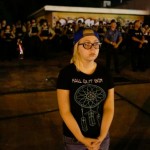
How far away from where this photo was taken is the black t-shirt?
218 centimetres

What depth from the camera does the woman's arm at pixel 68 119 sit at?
7.02 ft

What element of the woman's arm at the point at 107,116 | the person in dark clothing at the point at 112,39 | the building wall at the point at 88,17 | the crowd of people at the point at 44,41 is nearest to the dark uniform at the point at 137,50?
the crowd of people at the point at 44,41

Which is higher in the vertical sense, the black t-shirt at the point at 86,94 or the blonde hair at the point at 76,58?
the blonde hair at the point at 76,58

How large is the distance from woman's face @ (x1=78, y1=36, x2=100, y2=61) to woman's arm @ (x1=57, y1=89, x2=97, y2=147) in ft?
1.11

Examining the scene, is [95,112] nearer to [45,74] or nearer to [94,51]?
[94,51]

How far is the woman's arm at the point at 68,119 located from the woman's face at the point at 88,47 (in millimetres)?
339

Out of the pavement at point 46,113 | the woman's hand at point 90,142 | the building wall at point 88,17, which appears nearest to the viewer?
the woman's hand at point 90,142

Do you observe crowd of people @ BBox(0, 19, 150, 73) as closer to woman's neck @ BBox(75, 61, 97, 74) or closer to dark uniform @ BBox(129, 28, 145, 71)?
dark uniform @ BBox(129, 28, 145, 71)

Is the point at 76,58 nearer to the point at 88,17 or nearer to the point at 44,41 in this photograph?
the point at 44,41

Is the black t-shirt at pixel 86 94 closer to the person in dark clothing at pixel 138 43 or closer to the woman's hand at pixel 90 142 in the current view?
the woman's hand at pixel 90 142

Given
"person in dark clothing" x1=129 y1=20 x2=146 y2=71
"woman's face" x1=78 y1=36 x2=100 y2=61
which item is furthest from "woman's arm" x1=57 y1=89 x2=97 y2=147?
"person in dark clothing" x1=129 y1=20 x2=146 y2=71

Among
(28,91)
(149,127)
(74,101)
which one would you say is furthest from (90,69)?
(28,91)

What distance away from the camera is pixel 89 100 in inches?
86.7

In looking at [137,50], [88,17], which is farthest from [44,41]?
[88,17]
